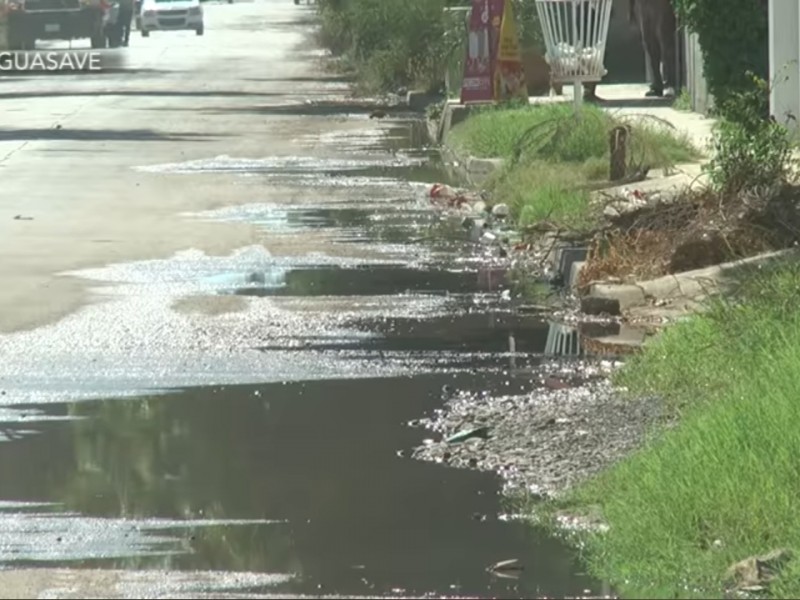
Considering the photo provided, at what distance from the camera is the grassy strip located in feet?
60.8

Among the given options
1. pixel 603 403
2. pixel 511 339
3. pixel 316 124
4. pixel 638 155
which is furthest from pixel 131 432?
pixel 316 124

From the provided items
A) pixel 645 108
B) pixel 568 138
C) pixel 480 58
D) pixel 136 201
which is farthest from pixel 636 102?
pixel 136 201

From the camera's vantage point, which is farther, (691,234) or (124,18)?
(124,18)

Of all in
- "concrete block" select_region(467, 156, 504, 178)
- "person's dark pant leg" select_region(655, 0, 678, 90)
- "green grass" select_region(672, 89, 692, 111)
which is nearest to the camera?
"concrete block" select_region(467, 156, 504, 178)

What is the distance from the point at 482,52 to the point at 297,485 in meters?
18.5

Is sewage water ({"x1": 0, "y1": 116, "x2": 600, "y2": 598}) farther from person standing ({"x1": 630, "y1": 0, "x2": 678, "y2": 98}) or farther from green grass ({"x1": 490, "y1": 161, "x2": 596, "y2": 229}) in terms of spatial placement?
person standing ({"x1": 630, "y1": 0, "x2": 678, "y2": 98})

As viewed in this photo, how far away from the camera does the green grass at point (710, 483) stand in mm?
7859

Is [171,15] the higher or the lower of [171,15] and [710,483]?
the lower

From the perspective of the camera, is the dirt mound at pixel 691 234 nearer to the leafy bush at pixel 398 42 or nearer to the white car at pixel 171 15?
the leafy bush at pixel 398 42

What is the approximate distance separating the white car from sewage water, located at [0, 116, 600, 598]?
52225 mm

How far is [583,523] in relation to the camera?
8664mm

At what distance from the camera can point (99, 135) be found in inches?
1160

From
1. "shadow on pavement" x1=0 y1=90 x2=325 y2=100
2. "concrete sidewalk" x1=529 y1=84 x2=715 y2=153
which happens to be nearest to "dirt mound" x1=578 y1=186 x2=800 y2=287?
"concrete sidewalk" x1=529 y1=84 x2=715 y2=153

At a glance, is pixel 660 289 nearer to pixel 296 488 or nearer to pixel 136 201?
pixel 296 488
